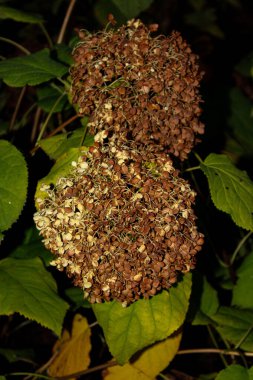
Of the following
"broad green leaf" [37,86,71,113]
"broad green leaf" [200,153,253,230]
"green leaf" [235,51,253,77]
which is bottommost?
"green leaf" [235,51,253,77]

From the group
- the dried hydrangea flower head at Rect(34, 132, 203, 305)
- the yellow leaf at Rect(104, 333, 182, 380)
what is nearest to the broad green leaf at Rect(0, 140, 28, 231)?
the dried hydrangea flower head at Rect(34, 132, 203, 305)

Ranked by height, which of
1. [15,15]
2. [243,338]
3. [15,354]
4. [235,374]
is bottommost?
[15,354]

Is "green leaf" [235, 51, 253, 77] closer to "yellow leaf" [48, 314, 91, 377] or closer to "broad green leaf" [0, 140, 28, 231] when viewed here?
"yellow leaf" [48, 314, 91, 377]

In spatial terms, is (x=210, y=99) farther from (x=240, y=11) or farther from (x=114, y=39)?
(x=114, y=39)

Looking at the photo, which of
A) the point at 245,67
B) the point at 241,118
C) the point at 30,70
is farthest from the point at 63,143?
the point at 245,67

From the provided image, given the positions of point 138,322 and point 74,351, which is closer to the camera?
point 138,322

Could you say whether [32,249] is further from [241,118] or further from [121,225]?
[241,118]
